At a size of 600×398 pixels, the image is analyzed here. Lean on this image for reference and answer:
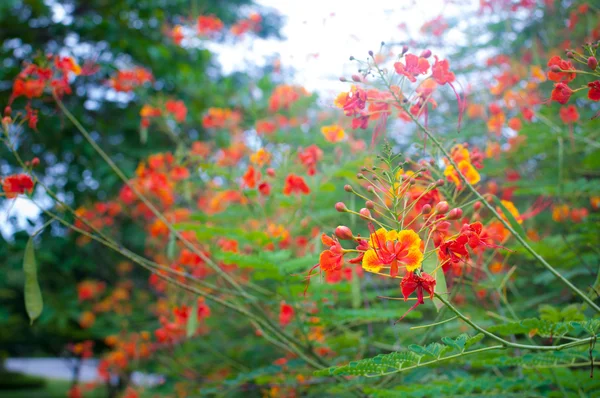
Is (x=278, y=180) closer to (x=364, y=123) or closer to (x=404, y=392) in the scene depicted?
(x=364, y=123)

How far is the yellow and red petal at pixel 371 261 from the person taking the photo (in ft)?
3.78

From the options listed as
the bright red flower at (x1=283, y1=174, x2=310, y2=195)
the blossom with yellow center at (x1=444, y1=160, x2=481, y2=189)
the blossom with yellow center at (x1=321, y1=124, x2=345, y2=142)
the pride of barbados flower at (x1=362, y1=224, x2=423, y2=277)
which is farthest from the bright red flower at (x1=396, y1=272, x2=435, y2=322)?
the blossom with yellow center at (x1=321, y1=124, x2=345, y2=142)

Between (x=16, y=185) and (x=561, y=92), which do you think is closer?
(x=561, y=92)

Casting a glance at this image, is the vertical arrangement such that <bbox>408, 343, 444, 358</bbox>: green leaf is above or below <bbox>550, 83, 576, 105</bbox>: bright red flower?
below

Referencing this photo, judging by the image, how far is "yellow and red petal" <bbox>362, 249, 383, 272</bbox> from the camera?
115 cm

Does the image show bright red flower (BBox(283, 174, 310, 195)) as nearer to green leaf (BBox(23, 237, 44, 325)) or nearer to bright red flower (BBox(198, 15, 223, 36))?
green leaf (BBox(23, 237, 44, 325))

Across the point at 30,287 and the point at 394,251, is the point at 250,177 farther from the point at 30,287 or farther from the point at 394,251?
the point at 394,251

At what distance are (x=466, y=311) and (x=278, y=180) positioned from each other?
1.27m

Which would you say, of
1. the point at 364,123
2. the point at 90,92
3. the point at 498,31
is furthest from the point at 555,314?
the point at 90,92

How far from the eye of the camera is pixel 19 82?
7.89 feet

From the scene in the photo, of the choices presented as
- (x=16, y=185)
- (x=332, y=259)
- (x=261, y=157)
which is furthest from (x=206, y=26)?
(x=332, y=259)

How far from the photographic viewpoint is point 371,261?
1164mm

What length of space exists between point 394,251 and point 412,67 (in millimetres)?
684

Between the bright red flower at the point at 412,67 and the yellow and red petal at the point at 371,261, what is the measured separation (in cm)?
66
